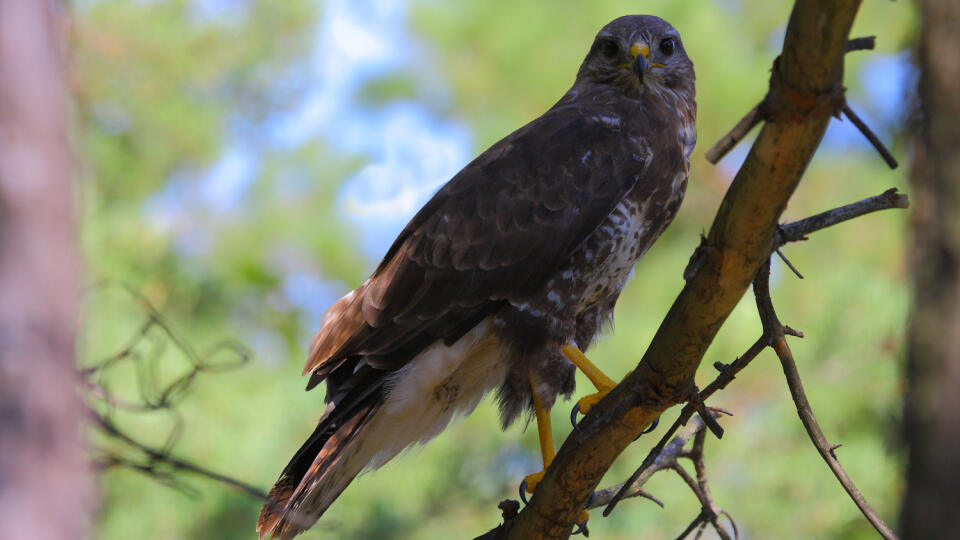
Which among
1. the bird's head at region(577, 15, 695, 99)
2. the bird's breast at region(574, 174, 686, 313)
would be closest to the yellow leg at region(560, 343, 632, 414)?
the bird's breast at region(574, 174, 686, 313)

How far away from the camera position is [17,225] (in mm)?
1569

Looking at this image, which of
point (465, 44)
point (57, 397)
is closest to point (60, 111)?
point (57, 397)

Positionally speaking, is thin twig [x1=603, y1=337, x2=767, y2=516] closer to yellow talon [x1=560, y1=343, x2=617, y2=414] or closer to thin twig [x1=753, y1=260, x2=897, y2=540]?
thin twig [x1=753, y1=260, x2=897, y2=540]

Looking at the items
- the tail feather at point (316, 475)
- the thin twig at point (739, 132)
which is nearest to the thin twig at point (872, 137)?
the thin twig at point (739, 132)

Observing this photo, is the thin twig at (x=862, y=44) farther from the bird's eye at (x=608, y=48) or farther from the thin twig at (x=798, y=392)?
the bird's eye at (x=608, y=48)

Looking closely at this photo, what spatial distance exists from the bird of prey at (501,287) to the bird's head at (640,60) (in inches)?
2.0

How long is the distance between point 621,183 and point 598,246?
0.20m

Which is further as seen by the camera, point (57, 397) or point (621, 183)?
point (621, 183)

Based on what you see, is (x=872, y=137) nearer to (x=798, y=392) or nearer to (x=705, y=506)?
(x=798, y=392)

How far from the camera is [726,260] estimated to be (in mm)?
2193

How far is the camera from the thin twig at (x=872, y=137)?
5.72 feet

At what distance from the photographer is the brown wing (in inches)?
125

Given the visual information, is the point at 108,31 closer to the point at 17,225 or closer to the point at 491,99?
the point at 491,99

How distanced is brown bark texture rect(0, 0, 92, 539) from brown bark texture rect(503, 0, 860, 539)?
1.25 metres
